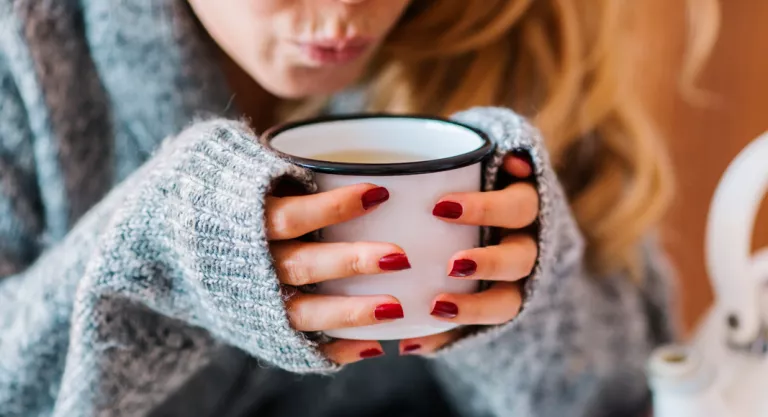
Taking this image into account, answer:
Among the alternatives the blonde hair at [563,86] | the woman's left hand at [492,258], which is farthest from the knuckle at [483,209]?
the blonde hair at [563,86]

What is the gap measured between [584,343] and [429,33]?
0.32 m

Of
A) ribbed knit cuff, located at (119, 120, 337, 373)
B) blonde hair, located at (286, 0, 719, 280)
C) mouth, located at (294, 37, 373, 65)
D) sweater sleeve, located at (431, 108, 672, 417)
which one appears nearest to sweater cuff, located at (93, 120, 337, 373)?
ribbed knit cuff, located at (119, 120, 337, 373)

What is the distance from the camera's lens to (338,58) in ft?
1.74

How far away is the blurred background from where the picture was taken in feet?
2.96

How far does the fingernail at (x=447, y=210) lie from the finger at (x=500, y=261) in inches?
0.9

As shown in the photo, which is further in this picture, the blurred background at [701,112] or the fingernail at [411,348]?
the blurred background at [701,112]

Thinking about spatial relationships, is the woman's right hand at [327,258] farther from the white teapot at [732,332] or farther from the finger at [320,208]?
the white teapot at [732,332]

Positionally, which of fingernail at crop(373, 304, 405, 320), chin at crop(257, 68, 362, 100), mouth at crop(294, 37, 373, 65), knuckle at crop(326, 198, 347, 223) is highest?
mouth at crop(294, 37, 373, 65)

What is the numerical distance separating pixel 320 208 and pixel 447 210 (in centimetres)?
6

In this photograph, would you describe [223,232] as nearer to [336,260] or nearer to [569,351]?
[336,260]

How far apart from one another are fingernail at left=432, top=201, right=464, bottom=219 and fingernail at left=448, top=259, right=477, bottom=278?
1.0 inches

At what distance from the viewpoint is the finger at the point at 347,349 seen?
418 mm

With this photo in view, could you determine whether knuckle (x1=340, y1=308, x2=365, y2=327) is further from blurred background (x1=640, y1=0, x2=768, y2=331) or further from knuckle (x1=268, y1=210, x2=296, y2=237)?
blurred background (x1=640, y1=0, x2=768, y2=331)

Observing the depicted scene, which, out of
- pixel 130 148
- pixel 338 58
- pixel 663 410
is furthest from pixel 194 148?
pixel 663 410
